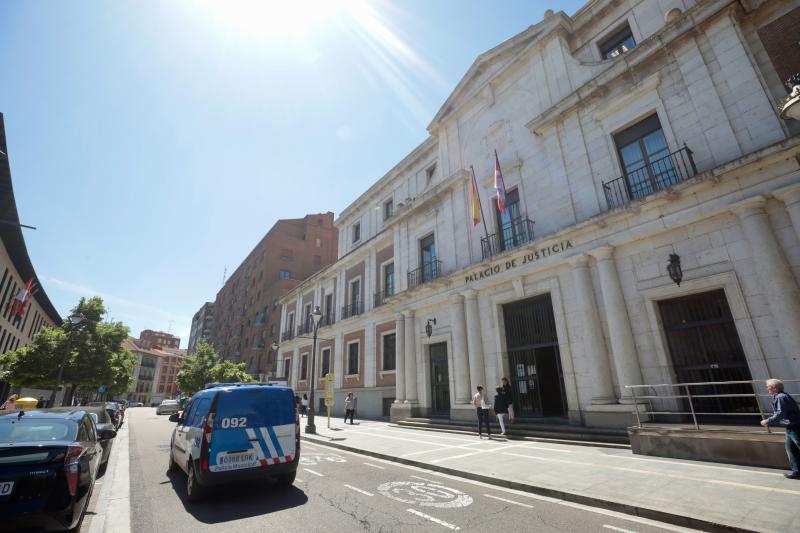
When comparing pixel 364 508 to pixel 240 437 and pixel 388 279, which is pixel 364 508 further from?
pixel 388 279

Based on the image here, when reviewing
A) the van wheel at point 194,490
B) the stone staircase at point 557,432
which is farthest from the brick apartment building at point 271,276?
the van wheel at point 194,490

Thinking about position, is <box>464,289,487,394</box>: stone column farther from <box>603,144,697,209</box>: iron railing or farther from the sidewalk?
<box>603,144,697,209</box>: iron railing

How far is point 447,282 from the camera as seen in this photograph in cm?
1677

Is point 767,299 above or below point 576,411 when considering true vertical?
above

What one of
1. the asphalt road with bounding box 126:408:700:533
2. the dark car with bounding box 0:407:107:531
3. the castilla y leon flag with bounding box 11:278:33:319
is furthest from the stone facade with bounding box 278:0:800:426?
the castilla y leon flag with bounding box 11:278:33:319

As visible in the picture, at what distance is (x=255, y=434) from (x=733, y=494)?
7.34 m

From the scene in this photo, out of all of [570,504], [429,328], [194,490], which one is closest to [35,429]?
[194,490]

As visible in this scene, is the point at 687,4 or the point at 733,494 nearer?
the point at 733,494

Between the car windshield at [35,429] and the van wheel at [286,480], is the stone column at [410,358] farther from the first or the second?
the car windshield at [35,429]

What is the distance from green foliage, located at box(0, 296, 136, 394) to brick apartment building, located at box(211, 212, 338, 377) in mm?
16060

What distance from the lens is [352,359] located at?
2473cm

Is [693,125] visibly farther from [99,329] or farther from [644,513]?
[99,329]

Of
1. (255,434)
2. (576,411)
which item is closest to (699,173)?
(576,411)

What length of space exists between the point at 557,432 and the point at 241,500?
29.2 feet
